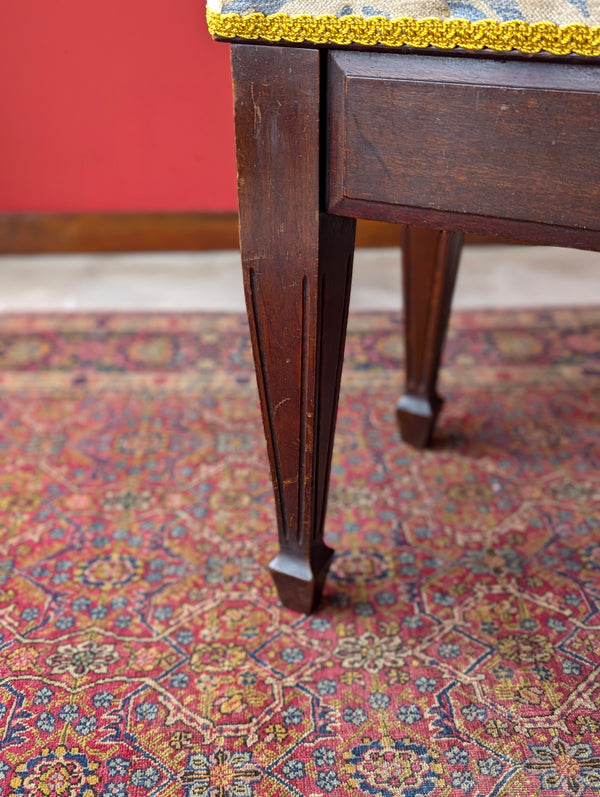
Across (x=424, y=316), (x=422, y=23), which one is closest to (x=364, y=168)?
(x=422, y=23)

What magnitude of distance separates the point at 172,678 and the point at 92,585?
26 centimetres

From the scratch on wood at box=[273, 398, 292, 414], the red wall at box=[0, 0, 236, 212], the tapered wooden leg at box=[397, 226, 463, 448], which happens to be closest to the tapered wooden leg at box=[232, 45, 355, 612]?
the scratch on wood at box=[273, 398, 292, 414]

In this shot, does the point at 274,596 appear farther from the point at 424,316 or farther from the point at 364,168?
the point at 364,168

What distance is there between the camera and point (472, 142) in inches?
31.4

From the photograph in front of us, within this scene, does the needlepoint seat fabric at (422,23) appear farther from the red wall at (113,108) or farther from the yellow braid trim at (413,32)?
the red wall at (113,108)

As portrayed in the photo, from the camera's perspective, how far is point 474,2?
74cm

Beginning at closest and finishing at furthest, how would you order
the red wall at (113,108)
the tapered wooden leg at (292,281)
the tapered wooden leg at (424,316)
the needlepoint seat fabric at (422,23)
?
the needlepoint seat fabric at (422,23) < the tapered wooden leg at (292,281) < the tapered wooden leg at (424,316) < the red wall at (113,108)

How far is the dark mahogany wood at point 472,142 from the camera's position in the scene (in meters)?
0.75

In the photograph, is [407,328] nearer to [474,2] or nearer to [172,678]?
[172,678]

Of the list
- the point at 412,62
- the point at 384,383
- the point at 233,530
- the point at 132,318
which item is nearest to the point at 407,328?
the point at 384,383

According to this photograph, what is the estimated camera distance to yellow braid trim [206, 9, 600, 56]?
2.34 ft

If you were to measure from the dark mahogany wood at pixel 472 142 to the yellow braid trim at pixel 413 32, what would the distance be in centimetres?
2

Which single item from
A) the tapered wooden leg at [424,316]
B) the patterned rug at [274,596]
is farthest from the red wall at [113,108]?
the tapered wooden leg at [424,316]

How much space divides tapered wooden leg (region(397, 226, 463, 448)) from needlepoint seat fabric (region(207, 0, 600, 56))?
662mm
